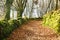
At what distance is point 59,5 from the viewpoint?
24.9 m

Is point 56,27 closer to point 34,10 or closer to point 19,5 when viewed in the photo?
→ point 19,5

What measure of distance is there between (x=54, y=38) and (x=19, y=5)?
9980mm

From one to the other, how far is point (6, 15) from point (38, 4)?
1399cm

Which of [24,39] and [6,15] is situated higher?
[6,15]

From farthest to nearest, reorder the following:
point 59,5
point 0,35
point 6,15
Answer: point 59,5 < point 6,15 < point 0,35

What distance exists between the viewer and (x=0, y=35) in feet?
27.1

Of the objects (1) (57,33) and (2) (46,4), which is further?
(2) (46,4)

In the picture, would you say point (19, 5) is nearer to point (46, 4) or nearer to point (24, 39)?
point (46, 4)

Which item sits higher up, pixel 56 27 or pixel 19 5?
pixel 19 5

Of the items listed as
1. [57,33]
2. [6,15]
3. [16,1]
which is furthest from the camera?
[16,1]

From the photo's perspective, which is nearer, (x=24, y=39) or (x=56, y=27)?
(x=24, y=39)

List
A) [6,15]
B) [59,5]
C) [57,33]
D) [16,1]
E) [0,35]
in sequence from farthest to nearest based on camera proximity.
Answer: [59,5] → [16,1] → [6,15] → [57,33] → [0,35]

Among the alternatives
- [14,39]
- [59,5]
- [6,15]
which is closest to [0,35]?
[14,39]

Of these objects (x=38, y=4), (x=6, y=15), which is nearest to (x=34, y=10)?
(x=38, y=4)
